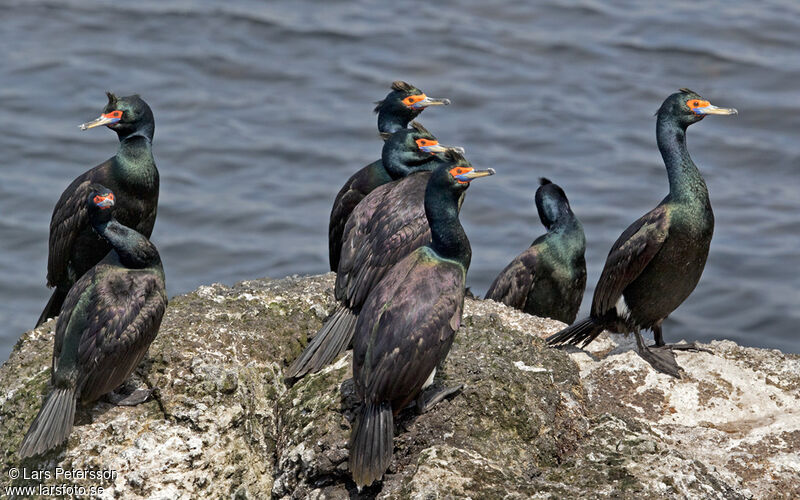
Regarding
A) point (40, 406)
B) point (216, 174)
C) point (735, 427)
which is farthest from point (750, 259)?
point (40, 406)

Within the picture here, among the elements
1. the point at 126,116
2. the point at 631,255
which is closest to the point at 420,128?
the point at 631,255

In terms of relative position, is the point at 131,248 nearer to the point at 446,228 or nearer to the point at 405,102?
the point at 446,228

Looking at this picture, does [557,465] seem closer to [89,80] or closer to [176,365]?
[176,365]

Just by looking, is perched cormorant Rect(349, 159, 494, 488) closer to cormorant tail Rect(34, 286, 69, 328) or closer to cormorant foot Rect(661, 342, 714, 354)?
cormorant foot Rect(661, 342, 714, 354)

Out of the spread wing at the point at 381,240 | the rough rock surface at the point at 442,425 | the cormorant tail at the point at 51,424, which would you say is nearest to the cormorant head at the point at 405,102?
the spread wing at the point at 381,240

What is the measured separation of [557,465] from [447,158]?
189cm

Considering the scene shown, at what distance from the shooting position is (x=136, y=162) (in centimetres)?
720

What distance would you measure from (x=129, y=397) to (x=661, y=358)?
2.83 metres

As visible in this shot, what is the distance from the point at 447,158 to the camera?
6.22m

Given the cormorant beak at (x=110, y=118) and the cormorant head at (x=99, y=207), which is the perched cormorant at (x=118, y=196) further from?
the cormorant head at (x=99, y=207)

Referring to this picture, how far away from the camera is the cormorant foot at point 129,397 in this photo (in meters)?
5.27

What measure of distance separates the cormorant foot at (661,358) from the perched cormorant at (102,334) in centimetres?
261

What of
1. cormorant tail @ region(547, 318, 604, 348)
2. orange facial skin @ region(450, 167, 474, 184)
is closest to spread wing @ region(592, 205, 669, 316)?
cormorant tail @ region(547, 318, 604, 348)

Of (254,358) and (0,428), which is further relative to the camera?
(254,358)
